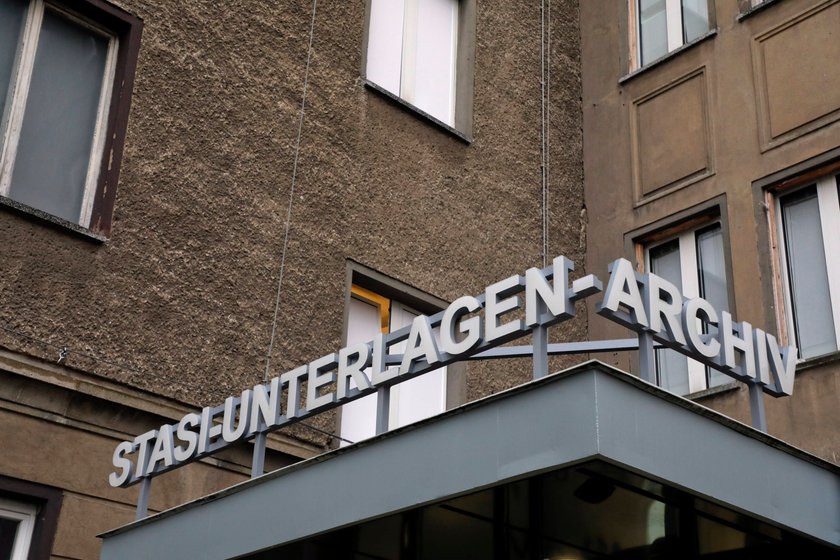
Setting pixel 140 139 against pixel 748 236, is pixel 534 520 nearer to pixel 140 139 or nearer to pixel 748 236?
pixel 140 139

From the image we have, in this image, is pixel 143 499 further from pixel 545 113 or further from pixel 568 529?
pixel 545 113

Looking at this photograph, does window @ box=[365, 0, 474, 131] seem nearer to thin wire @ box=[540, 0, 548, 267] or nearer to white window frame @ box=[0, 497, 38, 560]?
thin wire @ box=[540, 0, 548, 267]

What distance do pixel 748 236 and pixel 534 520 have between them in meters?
5.83

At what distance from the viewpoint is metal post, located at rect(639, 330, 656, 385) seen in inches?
238

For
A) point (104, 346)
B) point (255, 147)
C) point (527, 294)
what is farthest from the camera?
point (255, 147)

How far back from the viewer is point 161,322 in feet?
30.5

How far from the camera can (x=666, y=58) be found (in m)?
12.8

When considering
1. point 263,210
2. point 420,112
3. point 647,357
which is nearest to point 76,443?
point 263,210

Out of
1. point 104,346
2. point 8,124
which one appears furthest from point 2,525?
point 8,124

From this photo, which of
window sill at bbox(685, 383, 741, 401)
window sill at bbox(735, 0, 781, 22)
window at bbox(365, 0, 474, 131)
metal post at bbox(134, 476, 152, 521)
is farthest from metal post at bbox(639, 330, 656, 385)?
window sill at bbox(735, 0, 781, 22)

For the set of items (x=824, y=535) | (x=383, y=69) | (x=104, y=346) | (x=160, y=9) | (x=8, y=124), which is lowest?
(x=824, y=535)

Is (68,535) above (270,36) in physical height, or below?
below

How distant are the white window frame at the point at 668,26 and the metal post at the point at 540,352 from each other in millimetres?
7375

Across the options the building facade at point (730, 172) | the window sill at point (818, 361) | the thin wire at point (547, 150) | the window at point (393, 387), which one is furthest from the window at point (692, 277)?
the window at point (393, 387)
